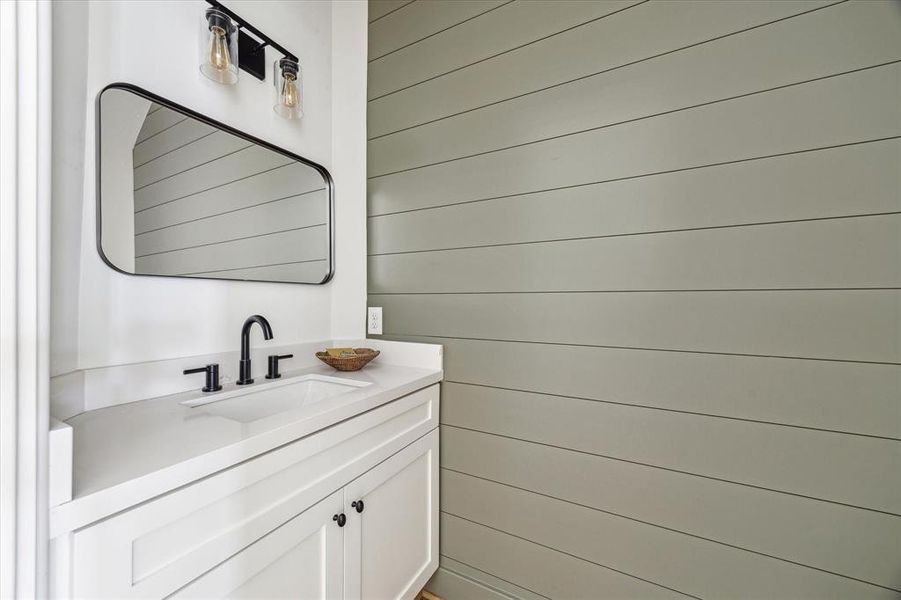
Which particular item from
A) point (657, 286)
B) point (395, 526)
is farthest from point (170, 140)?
point (657, 286)

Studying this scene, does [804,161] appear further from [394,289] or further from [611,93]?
[394,289]

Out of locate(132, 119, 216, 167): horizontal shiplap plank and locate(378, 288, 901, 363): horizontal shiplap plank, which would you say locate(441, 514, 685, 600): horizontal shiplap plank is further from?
locate(132, 119, 216, 167): horizontal shiplap plank

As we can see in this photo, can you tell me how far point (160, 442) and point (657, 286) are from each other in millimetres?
1283

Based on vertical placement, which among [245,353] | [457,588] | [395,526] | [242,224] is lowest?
[457,588]

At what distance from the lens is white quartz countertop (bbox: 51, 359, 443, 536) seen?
60 centimetres

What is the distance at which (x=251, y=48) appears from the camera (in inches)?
53.9

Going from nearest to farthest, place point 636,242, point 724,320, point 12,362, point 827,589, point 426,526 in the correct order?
point 12,362
point 827,589
point 724,320
point 636,242
point 426,526

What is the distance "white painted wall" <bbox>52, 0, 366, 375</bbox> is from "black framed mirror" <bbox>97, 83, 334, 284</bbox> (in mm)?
36

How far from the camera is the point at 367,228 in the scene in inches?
68.8

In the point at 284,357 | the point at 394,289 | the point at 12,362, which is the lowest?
the point at 284,357

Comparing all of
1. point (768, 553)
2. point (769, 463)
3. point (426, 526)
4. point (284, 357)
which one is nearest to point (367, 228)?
point (284, 357)

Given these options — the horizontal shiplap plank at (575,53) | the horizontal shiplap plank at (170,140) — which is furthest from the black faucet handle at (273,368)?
the horizontal shiplap plank at (575,53)

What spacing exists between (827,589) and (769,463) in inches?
12.0

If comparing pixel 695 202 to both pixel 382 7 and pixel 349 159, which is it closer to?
pixel 349 159
